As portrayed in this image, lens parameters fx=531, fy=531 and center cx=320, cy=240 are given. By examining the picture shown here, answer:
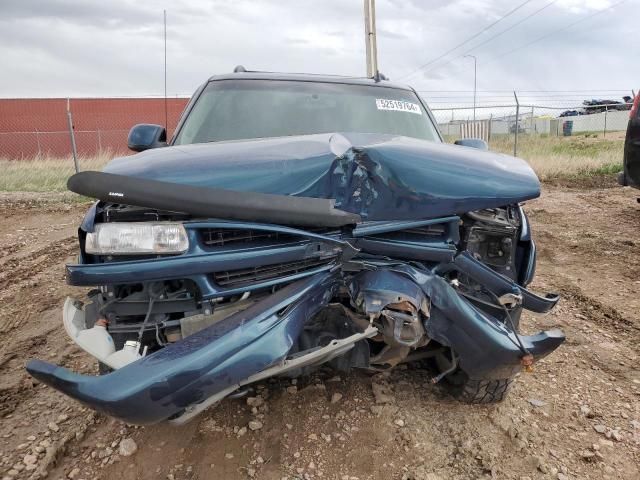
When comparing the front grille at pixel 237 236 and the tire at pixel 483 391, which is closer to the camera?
the front grille at pixel 237 236

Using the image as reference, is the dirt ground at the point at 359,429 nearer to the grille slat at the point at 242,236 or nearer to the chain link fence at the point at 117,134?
the grille slat at the point at 242,236

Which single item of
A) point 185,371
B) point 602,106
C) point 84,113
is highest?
point 84,113

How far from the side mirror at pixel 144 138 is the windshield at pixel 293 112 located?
0.22 meters

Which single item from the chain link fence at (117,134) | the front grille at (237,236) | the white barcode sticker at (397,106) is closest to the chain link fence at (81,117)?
the chain link fence at (117,134)

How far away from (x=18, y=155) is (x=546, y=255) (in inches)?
917

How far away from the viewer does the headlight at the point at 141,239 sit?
2029 mm

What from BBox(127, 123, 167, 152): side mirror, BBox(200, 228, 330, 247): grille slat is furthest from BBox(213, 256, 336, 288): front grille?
BBox(127, 123, 167, 152): side mirror

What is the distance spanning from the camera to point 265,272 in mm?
2158

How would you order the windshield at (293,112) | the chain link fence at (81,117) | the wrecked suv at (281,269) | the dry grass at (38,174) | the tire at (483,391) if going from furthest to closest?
the chain link fence at (81,117) → the dry grass at (38,174) → the windshield at (293,112) → the tire at (483,391) → the wrecked suv at (281,269)

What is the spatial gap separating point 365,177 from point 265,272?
21.9 inches

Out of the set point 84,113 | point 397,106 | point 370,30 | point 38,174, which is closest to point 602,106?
point 370,30

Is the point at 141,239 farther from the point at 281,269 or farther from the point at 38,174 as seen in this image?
the point at 38,174

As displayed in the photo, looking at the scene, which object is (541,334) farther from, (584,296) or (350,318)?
(584,296)

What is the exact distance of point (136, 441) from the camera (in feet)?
8.38
